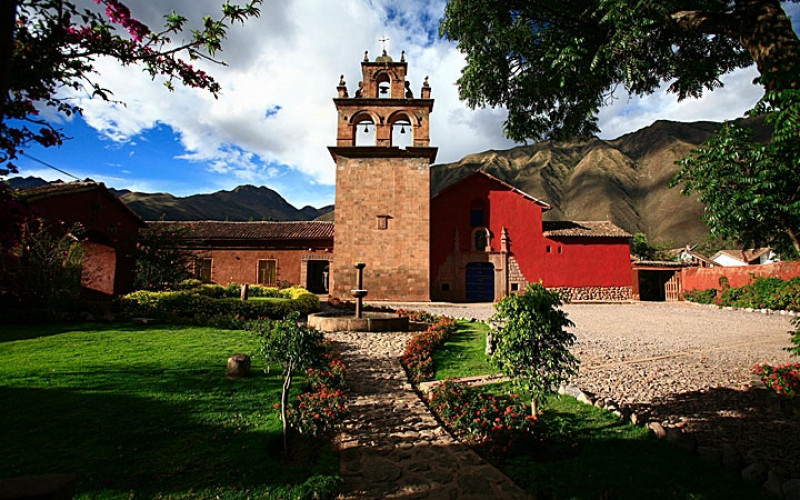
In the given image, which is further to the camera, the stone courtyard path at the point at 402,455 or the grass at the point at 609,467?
the stone courtyard path at the point at 402,455

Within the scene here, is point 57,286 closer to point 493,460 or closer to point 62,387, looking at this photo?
point 62,387

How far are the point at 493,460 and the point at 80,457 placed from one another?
4083mm

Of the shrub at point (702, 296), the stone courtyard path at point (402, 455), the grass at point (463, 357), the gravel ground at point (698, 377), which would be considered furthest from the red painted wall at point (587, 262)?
the stone courtyard path at point (402, 455)

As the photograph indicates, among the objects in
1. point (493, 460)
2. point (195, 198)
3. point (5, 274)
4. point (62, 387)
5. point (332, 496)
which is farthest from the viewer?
point (195, 198)

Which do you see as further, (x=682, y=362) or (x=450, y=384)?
(x=682, y=362)

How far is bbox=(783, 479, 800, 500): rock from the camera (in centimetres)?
312

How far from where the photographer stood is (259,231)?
74.8 ft

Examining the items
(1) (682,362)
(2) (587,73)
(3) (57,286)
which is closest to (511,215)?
(1) (682,362)

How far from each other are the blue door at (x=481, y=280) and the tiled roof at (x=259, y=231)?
8.37m

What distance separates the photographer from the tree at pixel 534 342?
4867 millimetres

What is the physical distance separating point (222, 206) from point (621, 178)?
10851 cm

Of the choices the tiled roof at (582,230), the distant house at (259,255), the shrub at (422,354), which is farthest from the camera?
the tiled roof at (582,230)

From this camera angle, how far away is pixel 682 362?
8.13 metres

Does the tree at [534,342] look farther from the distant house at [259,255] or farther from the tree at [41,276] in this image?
the distant house at [259,255]
